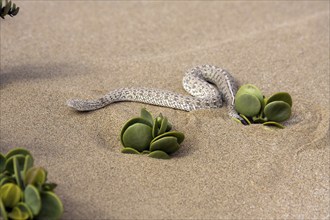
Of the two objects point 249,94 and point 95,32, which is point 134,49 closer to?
point 95,32

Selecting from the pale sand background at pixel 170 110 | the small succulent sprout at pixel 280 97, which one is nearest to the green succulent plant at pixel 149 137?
the pale sand background at pixel 170 110

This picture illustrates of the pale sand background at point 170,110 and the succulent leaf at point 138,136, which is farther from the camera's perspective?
the succulent leaf at point 138,136

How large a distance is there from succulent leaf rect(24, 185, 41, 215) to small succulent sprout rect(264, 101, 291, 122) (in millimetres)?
4165

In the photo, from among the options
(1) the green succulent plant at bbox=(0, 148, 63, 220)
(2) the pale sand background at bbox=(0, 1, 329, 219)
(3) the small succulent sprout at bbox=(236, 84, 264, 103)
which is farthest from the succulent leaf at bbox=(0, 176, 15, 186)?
(3) the small succulent sprout at bbox=(236, 84, 264, 103)

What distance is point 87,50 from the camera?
38.6 feet

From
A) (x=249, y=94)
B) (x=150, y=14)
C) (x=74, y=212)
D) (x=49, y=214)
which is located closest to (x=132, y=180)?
(x=74, y=212)

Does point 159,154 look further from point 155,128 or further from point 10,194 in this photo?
point 10,194

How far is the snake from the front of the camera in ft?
30.4

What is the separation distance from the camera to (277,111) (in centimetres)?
872

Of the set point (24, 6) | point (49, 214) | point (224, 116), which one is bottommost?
point (224, 116)

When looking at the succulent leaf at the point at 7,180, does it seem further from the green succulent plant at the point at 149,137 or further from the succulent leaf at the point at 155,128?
the succulent leaf at the point at 155,128

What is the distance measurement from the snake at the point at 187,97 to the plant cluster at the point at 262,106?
0.20 m

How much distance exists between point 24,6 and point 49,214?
8591mm

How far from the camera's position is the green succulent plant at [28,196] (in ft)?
18.3
